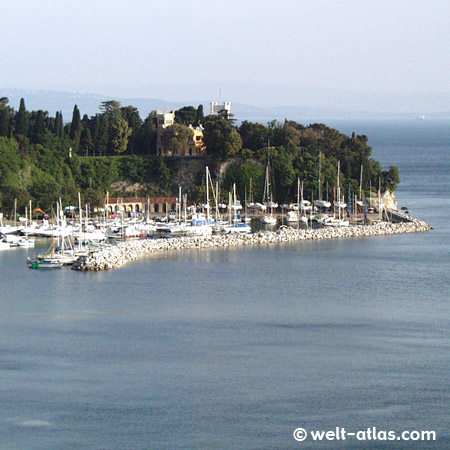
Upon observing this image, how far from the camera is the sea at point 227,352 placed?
21.6 m

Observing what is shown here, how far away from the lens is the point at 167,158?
192 ft

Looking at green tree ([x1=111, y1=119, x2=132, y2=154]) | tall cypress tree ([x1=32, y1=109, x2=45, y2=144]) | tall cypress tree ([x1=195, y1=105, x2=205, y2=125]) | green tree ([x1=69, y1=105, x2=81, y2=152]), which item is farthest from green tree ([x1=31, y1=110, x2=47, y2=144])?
tall cypress tree ([x1=195, y1=105, x2=205, y2=125])

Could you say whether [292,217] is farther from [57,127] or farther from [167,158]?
[57,127]

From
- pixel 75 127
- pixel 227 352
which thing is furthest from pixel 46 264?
pixel 75 127

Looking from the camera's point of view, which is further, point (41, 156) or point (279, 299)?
point (41, 156)

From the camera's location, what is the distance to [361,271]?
38719mm

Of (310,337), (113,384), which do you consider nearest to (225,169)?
(310,337)

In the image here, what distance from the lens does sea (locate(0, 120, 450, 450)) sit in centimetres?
2164

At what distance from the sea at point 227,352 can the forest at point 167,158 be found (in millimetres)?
13784

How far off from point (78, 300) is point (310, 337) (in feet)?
26.8

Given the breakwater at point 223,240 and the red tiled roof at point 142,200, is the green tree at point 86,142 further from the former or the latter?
the breakwater at point 223,240

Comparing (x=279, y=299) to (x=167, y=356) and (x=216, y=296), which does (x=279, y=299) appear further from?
(x=167, y=356)

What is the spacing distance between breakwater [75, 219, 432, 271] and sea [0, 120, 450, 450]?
0.73 m

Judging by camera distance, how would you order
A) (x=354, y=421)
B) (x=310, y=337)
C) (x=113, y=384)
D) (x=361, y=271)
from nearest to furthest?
(x=354, y=421), (x=113, y=384), (x=310, y=337), (x=361, y=271)
